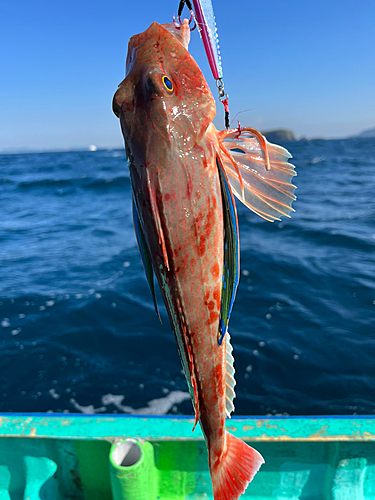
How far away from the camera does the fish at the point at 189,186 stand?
5.01 feet

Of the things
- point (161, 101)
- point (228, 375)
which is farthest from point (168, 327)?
point (161, 101)

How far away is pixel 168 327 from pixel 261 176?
213 inches

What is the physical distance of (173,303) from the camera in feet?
5.48

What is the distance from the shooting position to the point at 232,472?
6.88ft

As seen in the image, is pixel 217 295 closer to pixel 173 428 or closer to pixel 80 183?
pixel 173 428

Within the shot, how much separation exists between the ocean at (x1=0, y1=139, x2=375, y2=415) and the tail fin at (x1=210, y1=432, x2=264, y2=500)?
3151mm

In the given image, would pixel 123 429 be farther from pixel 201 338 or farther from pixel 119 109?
pixel 119 109

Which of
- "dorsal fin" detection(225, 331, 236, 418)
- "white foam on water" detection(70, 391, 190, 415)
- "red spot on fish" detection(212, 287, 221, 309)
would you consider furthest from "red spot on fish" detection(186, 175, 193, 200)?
"white foam on water" detection(70, 391, 190, 415)

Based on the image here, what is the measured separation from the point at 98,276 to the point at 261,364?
17.6 feet

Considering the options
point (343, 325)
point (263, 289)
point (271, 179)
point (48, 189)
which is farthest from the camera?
point (48, 189)

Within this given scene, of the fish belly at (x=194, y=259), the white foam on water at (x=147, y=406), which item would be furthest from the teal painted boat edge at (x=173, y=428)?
the white foam on water at (x=147, y=406)

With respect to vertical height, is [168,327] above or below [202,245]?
below

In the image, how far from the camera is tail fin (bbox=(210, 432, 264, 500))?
6.79 feet

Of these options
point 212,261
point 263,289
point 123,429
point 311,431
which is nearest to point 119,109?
point 212,261
